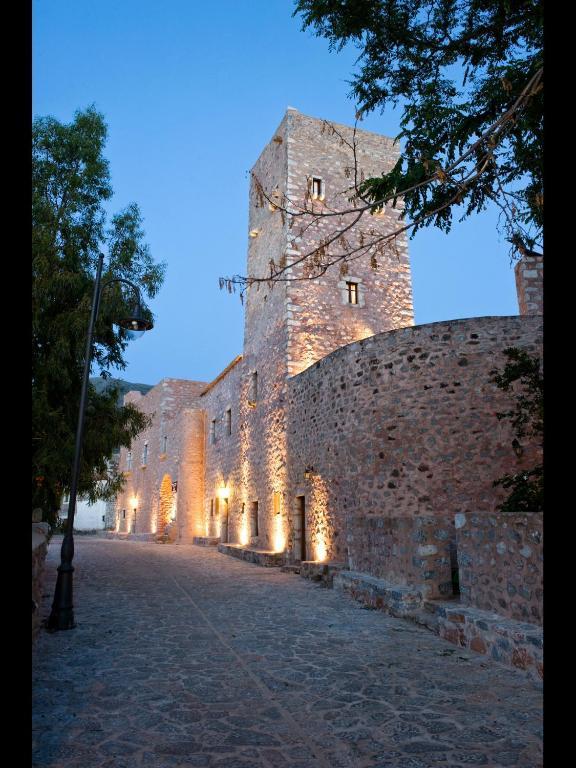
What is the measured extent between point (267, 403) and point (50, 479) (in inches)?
315

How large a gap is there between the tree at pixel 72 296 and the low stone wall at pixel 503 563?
6.88 meters

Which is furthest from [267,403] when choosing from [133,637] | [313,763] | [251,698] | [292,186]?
[313,763]

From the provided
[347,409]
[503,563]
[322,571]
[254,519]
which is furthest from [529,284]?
[254,519]

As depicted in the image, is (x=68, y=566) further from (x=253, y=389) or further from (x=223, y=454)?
(x=223, y=454)

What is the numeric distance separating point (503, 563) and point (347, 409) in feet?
21.7

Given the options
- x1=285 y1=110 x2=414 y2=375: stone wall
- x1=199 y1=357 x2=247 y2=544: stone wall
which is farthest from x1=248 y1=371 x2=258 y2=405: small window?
x1=285 y1=110 x2=414 y2=375: stone wall

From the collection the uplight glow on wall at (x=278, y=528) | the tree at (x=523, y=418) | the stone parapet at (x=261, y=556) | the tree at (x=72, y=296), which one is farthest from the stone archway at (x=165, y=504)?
the tree at (x=523, y=418)

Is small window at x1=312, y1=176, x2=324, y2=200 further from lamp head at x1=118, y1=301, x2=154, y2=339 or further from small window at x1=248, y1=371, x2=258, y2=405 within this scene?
lamp head at x1=118, y1=301, x2=154, y2=339

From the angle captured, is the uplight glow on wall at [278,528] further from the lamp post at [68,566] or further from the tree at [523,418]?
the lamp post at [68,566]

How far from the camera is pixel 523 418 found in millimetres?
9695

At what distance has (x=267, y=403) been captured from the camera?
16750 millimetres

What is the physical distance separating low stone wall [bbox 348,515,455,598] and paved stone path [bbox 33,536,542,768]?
0.63m

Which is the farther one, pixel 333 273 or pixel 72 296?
pixel 333 273
